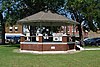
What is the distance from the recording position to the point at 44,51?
98.1ft

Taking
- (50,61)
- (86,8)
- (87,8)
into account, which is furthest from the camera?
(86,8)

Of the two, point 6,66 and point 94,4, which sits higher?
point 94,4

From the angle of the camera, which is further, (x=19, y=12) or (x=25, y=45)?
(x=19, y=12)

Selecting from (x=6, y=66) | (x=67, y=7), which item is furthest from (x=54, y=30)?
(x=6, y=66)

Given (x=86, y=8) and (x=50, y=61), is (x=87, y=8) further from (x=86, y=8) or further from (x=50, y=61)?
(x=50, y=61)

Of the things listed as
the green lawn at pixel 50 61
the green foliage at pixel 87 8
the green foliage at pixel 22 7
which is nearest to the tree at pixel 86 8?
the green foliage at pixel 87 8

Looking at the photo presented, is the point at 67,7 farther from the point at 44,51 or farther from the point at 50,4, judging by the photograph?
the point at 44,51

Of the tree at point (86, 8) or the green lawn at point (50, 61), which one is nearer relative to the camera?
the green lawn at point (50, 61)

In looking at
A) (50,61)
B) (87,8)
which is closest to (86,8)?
(87,8)

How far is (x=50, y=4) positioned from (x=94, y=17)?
287 inches

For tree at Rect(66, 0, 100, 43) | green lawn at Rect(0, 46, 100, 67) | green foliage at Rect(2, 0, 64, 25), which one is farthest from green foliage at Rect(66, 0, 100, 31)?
green lawn at Rect(0, 46, 100, 67)

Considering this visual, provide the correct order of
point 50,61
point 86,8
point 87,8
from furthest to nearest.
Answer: point 86,8 → point 87,8 → point 50,61

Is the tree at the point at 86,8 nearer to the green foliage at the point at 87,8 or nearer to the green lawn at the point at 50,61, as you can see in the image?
the green foliage at the point at 87,8

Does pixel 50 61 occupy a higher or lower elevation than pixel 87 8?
lower
